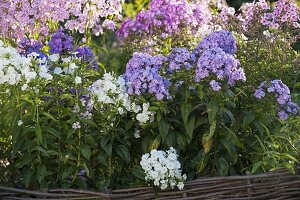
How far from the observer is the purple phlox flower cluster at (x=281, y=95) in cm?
327

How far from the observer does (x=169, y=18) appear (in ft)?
15.6

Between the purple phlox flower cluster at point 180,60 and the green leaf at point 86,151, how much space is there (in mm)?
533

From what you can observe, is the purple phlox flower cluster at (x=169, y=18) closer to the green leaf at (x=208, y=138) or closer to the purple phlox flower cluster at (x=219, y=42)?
the purple phlox flower cluster at (x=219, y=42)

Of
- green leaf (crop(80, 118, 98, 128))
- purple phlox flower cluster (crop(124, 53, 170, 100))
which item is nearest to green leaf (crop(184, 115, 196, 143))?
purple phlox flower cluster (crop(124, 53, 170, 100))

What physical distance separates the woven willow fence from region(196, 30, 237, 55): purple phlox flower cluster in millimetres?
622

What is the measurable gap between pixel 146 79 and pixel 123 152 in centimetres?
37

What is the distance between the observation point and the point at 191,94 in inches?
132

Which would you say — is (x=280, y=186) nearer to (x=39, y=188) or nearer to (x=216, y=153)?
(x=216, y=153)

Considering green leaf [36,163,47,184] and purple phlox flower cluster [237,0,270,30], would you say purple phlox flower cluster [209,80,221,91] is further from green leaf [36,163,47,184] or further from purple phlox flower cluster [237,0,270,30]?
green leaf [36,163,47,184]

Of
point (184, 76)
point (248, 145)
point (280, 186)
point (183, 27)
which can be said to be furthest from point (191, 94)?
point (183, 27)

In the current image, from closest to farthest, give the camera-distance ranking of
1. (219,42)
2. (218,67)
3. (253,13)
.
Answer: (218,67), (219,42), (253,13)

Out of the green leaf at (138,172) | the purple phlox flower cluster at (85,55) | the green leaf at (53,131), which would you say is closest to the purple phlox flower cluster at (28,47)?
the purple phlox flower cluster at (85,55)

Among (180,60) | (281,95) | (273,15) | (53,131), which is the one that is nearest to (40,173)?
(53,131)

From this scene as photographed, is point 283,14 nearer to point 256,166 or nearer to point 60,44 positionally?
point 256,166
